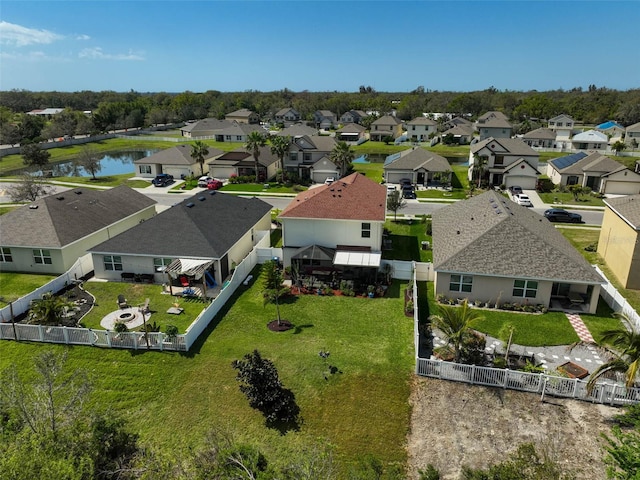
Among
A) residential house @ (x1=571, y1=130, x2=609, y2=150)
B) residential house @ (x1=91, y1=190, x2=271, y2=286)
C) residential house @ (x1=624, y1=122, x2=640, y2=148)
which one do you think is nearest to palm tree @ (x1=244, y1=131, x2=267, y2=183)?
residential house @ (x1=91, y1=190, x2=271, y2=286)

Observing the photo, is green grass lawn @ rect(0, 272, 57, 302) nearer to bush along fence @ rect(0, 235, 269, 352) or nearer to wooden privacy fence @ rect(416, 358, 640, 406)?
bush along fence @ rect(0, 235, 269, 352)

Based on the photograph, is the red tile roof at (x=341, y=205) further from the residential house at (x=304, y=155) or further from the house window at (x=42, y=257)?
the residential house at (x=304, y=155)

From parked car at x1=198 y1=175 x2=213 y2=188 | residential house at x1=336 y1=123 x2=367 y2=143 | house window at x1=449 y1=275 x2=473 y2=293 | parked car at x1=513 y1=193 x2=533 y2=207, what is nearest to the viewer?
house window at x1=449 y1=275 x2=473 y2=293

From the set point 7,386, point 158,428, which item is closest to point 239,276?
point 158,428

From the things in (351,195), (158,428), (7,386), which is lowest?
(158,428)

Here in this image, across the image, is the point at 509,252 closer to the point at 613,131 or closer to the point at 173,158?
the point at 173,158

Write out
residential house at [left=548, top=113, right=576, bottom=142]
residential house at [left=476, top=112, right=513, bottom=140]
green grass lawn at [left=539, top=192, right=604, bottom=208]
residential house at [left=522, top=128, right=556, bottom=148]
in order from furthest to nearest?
residential house at [left=548, top=113, right=576, bottom=142], residential house at [left=476, top=112, right=513, bottom=140], residential house at [left=522, top=128, right=556, bottom=148], green grass lawn at [left=539, top=192, right=604, bottom=208]

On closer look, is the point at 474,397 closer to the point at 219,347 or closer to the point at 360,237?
the point at 219,347
